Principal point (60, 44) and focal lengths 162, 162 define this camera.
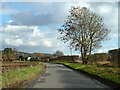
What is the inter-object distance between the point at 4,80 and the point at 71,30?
24883mm

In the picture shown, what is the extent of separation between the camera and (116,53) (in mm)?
21203

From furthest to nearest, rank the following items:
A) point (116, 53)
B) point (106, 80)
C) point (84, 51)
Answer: point (84, 51), point (116, 53), point (106, 80)

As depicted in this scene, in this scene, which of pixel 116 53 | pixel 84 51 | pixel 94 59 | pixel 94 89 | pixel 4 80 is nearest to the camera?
pixel 94 89

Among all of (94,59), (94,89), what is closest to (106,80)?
(94,89)

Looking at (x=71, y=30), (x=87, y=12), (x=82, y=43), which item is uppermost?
(x=87, y=12)

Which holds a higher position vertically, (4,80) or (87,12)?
(87,12)

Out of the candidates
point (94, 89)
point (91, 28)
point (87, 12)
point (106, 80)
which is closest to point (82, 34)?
point (91, 28)

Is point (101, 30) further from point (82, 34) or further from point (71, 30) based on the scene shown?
point (71, 30)

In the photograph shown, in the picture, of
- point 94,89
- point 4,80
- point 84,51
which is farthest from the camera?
point 84,51

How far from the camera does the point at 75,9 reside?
34688 millimetres

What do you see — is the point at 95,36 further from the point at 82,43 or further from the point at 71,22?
the point at 71,22

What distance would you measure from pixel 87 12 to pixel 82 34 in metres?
4.83

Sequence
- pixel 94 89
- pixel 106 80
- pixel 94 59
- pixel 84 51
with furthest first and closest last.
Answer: pixel 84 51 → pixel 94 59 → pixel 106 80 → pixel 94 89

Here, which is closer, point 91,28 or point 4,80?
point 4,80
